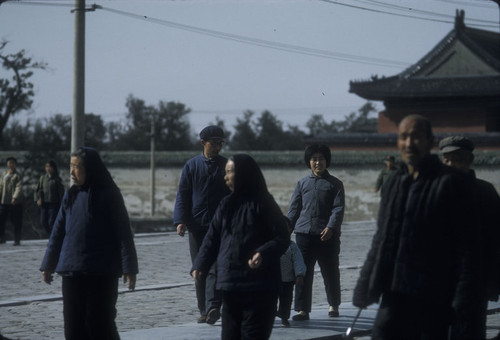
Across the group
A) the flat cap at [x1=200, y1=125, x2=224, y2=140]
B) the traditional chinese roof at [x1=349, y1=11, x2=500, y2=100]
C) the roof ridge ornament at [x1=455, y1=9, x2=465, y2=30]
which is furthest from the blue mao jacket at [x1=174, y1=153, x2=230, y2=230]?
the roof ridge ornament at [x1=455, y1=9, x2=465, y2=30]

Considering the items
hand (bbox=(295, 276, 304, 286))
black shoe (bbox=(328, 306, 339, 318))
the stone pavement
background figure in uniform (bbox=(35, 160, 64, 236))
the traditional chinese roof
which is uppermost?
the traditional chinese roof

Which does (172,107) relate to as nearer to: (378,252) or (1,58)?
(1,58)

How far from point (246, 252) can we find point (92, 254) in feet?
3.70

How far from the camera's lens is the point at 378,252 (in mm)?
4836

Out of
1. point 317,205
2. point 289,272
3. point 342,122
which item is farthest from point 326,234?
point 342,122

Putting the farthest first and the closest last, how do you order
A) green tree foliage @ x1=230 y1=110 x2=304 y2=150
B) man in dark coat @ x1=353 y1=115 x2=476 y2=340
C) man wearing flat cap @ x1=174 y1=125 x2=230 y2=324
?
green tree foliage @ x1=230 y1=110 x2=304 y2=150
man wearing flat cap @ x1=174 y1=125 x2=230 y2=324
man in dark coat @ x1=353 y1=115 x2=476 y2=340

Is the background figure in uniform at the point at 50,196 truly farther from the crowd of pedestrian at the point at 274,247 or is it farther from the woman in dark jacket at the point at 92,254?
the woman in dark jacket at the point at 92,254

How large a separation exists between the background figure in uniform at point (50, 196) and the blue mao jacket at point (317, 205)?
9.18 meters

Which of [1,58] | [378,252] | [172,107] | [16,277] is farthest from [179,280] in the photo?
[172,107]

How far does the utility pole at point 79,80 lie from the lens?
17203 millimetres

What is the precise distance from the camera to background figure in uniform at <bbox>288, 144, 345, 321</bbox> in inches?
354

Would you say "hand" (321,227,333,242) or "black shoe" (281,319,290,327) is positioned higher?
"hand" (321,227,333,242)

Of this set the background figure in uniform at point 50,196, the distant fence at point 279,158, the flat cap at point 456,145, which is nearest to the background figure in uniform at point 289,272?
the flat cap at point 456,145

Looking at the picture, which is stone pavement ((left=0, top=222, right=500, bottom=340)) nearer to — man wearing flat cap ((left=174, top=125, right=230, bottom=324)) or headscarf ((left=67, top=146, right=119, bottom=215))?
man wearing flat cap ((left=174, top=125, right=230, bottom=324))
